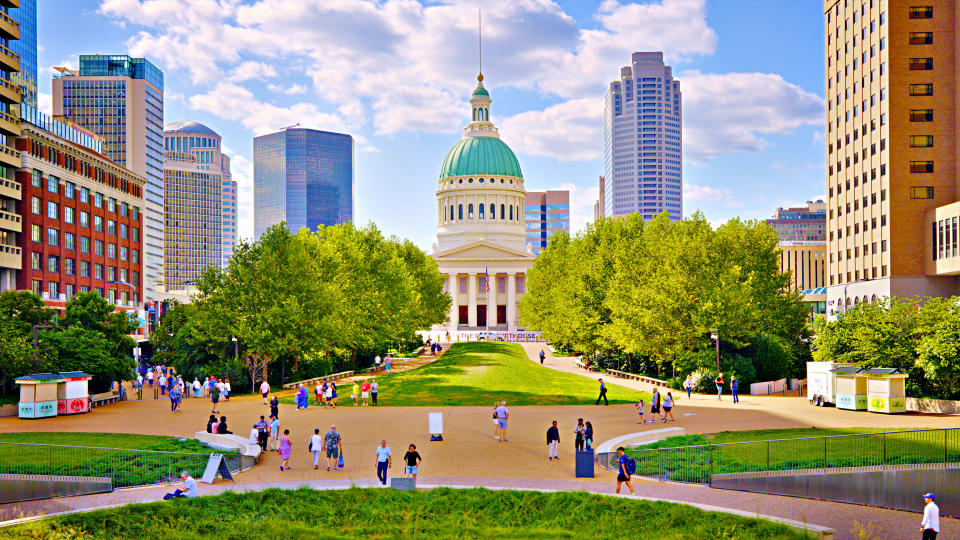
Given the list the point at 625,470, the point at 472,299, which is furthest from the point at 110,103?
the point at 625,470

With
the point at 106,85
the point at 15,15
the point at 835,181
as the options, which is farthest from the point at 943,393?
the point at 106,85

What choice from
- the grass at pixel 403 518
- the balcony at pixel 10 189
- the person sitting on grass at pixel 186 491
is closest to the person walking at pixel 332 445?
the grass at pixel 403 518

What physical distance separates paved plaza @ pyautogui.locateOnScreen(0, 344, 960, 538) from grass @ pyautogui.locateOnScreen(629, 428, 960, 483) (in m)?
1.06

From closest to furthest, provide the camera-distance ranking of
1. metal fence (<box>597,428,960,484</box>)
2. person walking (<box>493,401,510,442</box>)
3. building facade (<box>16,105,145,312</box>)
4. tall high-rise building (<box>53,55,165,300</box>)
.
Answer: metal fence (<box>597,428,960,484</box>), person walking (<box>493,401,510,442</box>), building facade (<box>16,105,145,312</box>), tall high-rise building (<box>53,55,165,300</box>)

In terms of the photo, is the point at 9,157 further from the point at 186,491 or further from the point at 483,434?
the point at 186,491

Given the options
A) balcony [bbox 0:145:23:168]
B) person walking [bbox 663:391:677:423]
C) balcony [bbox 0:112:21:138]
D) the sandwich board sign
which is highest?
balcony [bbox 0:112:21:138]

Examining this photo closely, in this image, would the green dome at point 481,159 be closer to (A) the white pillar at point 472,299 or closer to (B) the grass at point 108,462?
(A) the white pillar at point 472,299

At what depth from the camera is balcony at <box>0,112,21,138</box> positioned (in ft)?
212

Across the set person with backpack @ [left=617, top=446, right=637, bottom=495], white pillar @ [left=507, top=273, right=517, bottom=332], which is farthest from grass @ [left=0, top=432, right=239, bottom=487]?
white pillar @ [left=507, top=273, right=517, bottom=332]

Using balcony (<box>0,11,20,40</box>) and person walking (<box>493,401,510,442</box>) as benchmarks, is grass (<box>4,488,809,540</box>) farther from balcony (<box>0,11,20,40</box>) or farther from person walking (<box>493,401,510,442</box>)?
balcony (<box>0,11,20,40</box>)

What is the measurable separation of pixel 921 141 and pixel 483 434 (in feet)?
227

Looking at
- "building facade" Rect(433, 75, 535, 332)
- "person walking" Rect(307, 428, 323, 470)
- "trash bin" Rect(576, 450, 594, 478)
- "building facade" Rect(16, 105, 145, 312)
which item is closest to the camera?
"trash bin" Rect(576, 450, 594, 478)

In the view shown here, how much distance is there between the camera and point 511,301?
157 metres

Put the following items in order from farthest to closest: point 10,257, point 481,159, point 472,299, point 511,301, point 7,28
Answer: point 481,159
point 472,299
point 511,301
point 10,257
point 7,28
